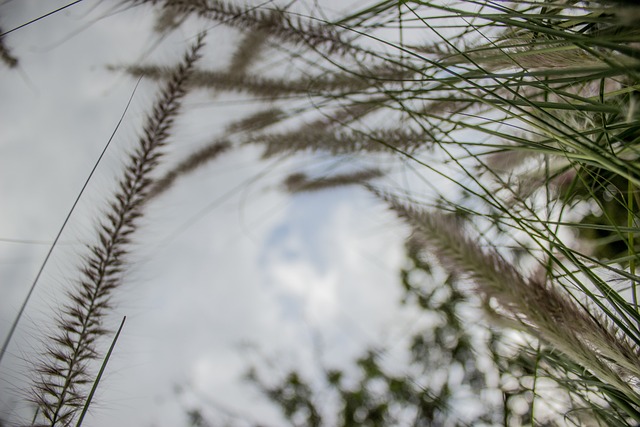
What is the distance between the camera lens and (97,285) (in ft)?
1.56

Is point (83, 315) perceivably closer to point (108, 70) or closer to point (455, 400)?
point (108, 70)

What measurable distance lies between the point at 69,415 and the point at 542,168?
66 centimetres

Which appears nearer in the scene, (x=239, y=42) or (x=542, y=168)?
(x=542, y=168)

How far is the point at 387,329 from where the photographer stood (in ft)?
3.91

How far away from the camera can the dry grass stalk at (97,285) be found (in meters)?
0.41

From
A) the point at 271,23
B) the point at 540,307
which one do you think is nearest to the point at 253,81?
the point at 271,23

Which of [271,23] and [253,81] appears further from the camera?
[253,81]

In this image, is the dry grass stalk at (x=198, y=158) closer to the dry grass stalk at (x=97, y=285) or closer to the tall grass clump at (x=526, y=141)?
the tall grass clump at (x=526, y=141)

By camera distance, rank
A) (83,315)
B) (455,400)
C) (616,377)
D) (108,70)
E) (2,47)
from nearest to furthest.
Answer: (616,377) → (83,315) → (2,47) → (108,70) → (455,400)

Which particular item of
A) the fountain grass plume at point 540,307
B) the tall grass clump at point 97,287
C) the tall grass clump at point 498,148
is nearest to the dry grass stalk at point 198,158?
the tall grass clump at point 498,148

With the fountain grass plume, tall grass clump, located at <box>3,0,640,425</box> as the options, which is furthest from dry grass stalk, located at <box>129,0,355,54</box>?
the fountain grass plume

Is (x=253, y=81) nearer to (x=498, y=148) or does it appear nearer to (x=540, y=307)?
(x=498, y=148)

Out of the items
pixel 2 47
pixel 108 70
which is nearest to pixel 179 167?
pixel 108 70

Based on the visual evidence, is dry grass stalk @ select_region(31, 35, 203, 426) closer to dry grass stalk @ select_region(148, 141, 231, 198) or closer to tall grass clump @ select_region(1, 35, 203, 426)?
tall grass clump @ select_region(1, 35, 203, 426)
